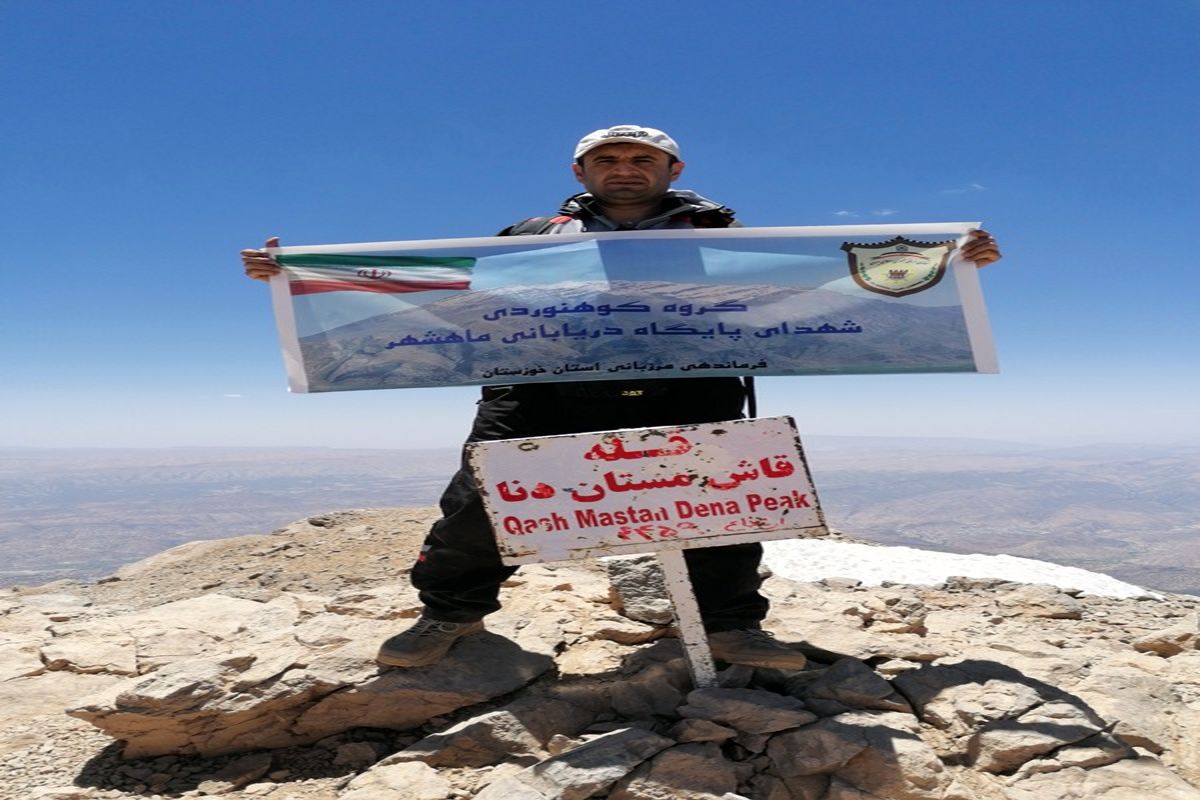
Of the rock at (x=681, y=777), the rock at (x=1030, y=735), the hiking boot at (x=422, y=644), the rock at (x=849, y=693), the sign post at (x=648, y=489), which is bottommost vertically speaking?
→ the rock at (x=1030, y=735)

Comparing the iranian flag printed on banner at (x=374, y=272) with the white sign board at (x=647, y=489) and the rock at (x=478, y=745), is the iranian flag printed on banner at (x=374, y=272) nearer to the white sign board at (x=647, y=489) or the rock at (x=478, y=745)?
the white sign board at (x=647, y=489)

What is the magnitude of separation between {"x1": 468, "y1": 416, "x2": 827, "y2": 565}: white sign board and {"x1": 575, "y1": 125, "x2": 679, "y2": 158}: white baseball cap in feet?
5.56

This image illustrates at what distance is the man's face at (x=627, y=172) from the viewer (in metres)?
3.70

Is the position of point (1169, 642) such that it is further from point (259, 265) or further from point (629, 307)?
point (259, 265)

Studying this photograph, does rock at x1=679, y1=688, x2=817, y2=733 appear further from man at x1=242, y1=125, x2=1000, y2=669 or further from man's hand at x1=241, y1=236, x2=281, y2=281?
man's hand at x1=241, y1=236, x2=281, y2=281

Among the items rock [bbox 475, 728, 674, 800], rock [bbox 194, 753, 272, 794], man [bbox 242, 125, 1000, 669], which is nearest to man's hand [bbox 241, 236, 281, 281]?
man [bbox 242, 125, 1000, 669]

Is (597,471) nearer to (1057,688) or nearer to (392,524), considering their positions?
(1057,688)

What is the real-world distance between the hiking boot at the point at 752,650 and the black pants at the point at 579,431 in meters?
0.07

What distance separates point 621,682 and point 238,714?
2.05 metres

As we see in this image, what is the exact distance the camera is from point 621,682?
3.56 meters

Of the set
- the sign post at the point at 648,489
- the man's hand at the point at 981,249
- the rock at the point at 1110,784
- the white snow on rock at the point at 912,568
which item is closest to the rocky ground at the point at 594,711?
the rock at the point at 1110,784

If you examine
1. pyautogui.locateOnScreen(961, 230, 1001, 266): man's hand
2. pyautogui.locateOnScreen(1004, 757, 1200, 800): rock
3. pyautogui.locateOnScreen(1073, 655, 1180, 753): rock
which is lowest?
pyautogui.locateOnScreen(1073, 655, 1180, 753): rock

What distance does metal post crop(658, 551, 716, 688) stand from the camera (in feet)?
10.6

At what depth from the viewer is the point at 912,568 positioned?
851cm
